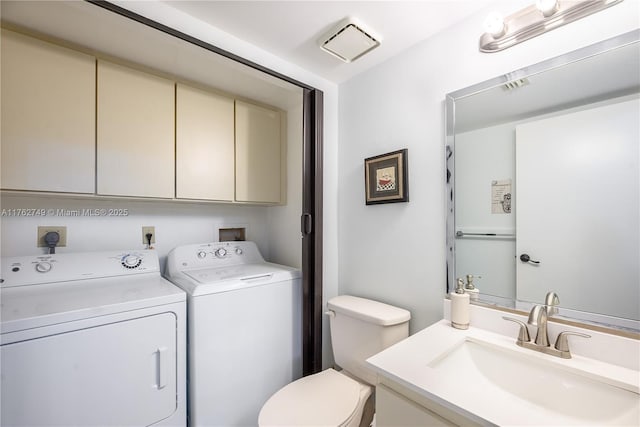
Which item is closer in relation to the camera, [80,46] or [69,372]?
[69,372]

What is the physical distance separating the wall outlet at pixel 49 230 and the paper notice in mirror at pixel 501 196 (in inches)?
90.0

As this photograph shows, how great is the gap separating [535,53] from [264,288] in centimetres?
171

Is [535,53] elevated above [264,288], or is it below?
above

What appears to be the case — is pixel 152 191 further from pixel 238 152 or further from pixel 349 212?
pixel 349 212

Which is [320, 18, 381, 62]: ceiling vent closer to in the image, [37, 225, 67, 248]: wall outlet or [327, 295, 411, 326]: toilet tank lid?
[327, 295, 411, 326]: toilet tank lid

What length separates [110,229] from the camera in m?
1.69

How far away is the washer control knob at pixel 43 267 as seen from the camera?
4.43 feet

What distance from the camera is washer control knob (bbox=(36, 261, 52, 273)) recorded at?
4.43 feet

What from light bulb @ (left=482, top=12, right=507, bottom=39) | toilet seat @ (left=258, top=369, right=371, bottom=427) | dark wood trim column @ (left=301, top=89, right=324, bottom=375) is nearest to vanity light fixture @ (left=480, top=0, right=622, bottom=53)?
light bulb @ (left=482, top=12, right=507, bottom=39)

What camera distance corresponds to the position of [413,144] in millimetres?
1467

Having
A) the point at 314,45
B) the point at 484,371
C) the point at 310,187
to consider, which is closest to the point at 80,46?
the point at 314,45

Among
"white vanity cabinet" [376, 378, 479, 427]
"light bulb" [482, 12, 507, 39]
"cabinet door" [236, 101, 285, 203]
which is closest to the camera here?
"white vanity cabinet" [376, 378, 479, 427]

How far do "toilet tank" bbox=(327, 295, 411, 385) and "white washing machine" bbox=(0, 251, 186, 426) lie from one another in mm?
823

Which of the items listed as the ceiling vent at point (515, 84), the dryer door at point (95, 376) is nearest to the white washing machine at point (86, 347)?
the dryer door at point (95, 376)
